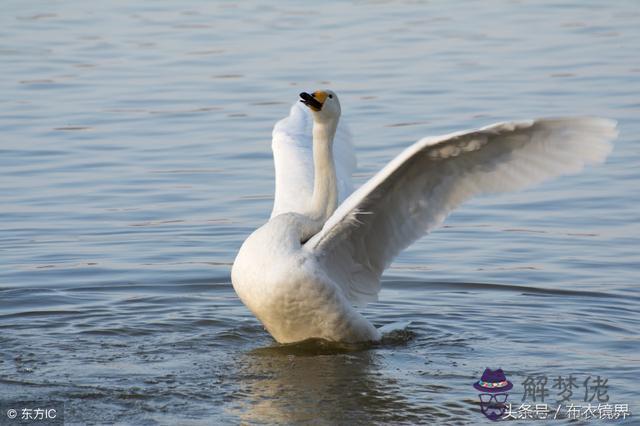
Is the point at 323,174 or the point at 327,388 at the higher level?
the point at 323,174

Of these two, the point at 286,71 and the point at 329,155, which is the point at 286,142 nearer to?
the point at 329,155

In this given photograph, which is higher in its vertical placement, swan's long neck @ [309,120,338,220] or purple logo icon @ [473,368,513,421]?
swan's long neck @ [309,120,338,220]

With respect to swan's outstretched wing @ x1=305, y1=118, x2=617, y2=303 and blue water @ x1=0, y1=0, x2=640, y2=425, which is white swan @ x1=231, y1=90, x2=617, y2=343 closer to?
swan's outstretched wing @ x1=305, y1=118, x2=617, y2=303

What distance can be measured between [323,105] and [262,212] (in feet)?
12.0

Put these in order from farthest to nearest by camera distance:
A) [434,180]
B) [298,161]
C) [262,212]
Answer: [262,212], [298,161], [434,180]

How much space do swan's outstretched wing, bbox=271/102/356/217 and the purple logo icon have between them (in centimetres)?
183

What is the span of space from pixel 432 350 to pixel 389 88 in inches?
323

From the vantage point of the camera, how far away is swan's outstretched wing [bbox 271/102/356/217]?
9930 mm

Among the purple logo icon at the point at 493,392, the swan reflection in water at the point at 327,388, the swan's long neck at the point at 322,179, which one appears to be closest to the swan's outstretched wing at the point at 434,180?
the swan's long neck at the point at 322,179

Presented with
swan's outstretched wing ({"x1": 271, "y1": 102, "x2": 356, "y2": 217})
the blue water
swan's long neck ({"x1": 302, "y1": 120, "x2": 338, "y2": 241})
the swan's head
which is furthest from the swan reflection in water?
the swan's head

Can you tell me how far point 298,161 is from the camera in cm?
1038

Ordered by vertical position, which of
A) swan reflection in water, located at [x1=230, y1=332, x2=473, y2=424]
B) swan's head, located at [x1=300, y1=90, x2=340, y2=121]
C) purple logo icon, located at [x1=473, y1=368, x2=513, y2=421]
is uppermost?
swan's head, located at [x1=300, y1=90, x2=340, y2=121]

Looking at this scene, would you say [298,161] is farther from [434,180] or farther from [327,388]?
[327,388]

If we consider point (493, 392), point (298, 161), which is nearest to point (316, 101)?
point (298, 161)
